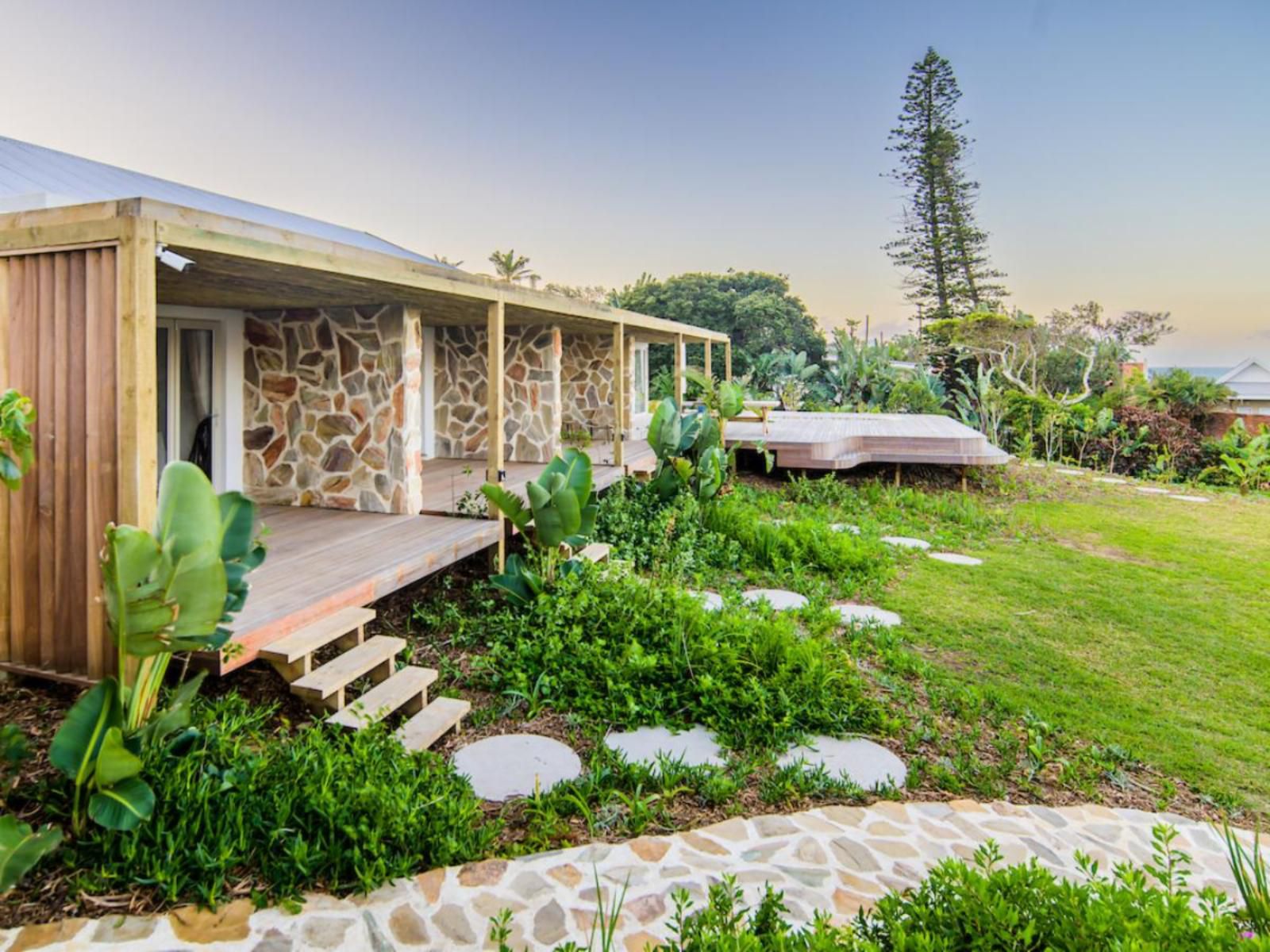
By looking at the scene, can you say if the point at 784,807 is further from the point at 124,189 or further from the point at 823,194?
the point at 823,194

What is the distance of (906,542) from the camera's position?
30.0ft

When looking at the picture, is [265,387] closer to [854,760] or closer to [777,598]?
[777,598]

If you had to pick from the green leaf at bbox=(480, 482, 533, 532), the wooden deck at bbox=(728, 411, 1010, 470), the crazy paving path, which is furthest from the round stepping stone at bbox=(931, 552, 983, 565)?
the green leaf at bbox=(480, 482, 533, 532)

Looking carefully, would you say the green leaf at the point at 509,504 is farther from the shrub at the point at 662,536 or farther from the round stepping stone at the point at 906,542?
the round stepping stone at the point at 906,542

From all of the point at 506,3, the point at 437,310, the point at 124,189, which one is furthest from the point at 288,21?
the point at 437,310

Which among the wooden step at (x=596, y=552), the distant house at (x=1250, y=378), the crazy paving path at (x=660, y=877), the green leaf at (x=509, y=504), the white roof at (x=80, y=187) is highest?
the distant house at (x=1250, y=378)

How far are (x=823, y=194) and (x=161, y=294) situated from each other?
66.6 feet

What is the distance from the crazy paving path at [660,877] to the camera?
2594mm

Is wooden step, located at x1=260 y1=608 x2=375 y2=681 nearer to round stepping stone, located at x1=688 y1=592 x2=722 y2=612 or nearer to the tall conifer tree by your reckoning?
round stepping stone, located at x1=688 y1=592 x2=722 y2=612

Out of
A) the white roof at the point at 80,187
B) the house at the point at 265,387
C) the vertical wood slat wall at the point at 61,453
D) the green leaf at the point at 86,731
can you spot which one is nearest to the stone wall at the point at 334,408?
the house at the point at 265,387

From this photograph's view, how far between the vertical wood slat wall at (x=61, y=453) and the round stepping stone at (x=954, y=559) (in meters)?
7.76

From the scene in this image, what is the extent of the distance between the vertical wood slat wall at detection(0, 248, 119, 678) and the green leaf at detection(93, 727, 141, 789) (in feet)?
3.25

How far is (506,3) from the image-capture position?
559 inches

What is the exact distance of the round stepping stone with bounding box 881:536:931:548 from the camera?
8938mm
